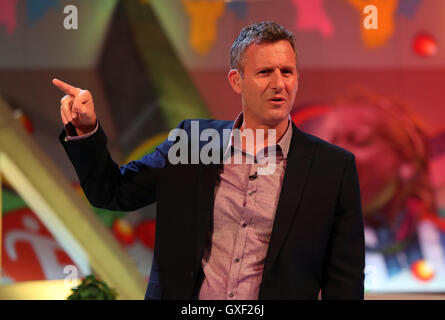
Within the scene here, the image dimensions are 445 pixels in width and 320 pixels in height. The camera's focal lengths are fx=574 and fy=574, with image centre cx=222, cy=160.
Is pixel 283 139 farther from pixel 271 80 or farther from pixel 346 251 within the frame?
pixel 346 251

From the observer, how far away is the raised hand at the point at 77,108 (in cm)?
134

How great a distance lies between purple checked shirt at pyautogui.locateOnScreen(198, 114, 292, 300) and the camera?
134 cm

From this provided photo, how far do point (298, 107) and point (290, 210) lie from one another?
277cm

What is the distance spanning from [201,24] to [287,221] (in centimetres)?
299

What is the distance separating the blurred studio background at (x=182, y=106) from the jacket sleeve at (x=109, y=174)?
257 centimetres

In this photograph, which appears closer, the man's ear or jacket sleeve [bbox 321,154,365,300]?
jacket sleeve [bbox 321,154,365,300]

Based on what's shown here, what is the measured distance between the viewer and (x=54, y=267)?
405 centimetres

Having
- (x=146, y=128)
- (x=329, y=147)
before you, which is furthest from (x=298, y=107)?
(x=329, y=147)

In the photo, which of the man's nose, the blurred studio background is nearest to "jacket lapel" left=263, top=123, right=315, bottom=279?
the man's nose

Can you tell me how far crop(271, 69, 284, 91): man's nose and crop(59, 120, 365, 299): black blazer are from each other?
0.16m

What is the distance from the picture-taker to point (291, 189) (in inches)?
53.4

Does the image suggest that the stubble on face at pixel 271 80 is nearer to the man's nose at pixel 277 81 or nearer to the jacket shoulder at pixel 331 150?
the man's nose at pixel 277 81

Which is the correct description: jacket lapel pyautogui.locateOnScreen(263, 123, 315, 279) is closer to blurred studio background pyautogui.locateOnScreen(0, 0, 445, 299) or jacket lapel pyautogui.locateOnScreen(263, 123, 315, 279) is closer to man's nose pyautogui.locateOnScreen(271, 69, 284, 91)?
man's nose pyautogui.locateOnScreen(271, 69, 284, 91)

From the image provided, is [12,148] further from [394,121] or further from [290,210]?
[290,210]
